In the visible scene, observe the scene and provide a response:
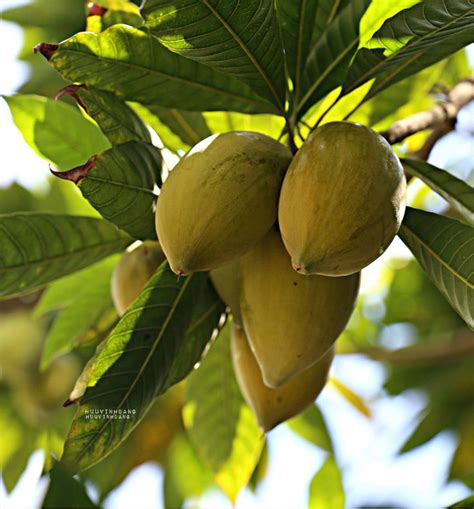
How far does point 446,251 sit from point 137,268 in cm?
52

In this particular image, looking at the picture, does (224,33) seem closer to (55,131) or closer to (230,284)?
(230,284)

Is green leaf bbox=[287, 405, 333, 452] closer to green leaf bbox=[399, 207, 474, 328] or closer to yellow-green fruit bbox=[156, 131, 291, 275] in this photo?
green leaf bbox=[399, 207, 474, 328]

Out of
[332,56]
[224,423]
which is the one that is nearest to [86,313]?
[224,423]

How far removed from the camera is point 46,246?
1.35 m

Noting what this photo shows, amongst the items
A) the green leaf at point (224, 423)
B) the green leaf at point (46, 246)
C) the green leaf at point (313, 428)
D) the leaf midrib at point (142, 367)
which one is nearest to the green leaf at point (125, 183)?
the leaf midrib at point (142, 367)

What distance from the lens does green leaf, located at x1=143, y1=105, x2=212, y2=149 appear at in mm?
1448

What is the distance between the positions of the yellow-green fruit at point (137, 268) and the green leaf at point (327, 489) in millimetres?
546

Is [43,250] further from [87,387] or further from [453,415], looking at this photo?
[453,415]

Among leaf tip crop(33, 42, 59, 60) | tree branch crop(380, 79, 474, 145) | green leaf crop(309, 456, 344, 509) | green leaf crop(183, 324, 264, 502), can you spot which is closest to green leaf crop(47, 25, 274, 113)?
leaf tip crop(33, 42, 59, 60)

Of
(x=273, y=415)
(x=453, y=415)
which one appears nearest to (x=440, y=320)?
(x=453, y=415)

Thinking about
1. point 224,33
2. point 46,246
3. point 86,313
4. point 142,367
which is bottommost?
point 86,313

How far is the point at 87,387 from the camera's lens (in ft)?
3.90

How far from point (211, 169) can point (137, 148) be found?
17 centimetres

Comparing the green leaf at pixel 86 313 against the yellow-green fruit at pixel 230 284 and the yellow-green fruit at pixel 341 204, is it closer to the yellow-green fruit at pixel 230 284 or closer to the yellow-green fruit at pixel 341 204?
the yellow-green fruit at pixel 230 284
